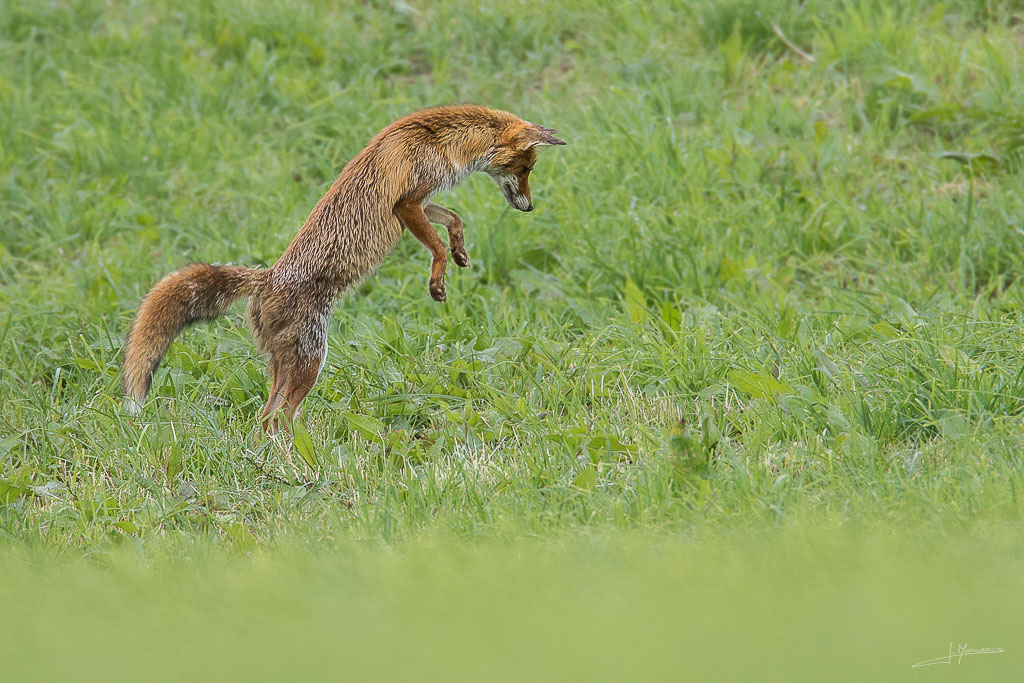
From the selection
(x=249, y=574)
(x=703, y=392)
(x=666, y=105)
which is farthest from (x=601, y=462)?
(x=666, y=105)

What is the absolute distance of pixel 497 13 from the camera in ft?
28.3

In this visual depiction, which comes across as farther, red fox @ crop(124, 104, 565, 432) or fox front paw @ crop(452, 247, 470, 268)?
fox front paw @ crop(452, 247, 470, 268)

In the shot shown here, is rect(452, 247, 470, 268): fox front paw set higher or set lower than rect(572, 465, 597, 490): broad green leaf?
higher

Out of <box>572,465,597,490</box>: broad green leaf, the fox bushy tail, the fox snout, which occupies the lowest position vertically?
<box>572,465,597,490</box>: broad green leaf

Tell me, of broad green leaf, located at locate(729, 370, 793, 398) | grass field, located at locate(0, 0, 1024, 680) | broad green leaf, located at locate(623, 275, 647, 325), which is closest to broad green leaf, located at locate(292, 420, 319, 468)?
grass field, located at locate(0, 0, 1024, 680)

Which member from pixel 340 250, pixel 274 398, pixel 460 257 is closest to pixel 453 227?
pixel 460 257

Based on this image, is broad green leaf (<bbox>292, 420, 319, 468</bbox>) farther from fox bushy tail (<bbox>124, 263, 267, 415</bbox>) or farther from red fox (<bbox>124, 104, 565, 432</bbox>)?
fox bushy tail (<bbox>124, 263, 267, 415</bbox>)

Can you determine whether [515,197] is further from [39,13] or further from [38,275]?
[39,13]

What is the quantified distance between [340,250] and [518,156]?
0.86m

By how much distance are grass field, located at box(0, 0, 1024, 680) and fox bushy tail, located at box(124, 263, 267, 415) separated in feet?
0.83

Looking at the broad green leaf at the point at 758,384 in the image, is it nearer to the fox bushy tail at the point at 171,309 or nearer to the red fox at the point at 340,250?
the red fox at the point at 340,250

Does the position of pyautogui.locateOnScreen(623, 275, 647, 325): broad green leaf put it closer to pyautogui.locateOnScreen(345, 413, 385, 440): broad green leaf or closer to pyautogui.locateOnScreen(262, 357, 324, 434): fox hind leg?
pyautogui.locateOnScreen(345, 413, 385, 440): broad green leaf

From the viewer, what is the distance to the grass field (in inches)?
132

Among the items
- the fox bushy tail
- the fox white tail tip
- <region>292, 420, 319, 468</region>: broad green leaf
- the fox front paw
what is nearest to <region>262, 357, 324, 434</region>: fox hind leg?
<region>292, 420, 319, 468</region>: broad green leaf
